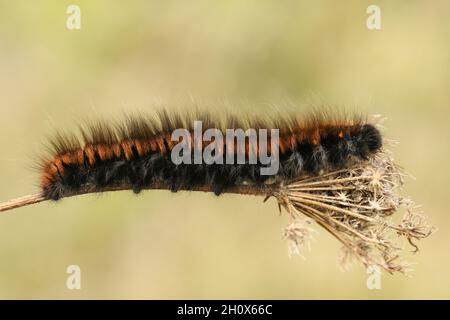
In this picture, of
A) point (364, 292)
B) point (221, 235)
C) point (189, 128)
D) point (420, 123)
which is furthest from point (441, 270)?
point (189, 128)

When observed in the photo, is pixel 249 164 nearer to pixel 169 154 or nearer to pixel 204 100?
pixel 169 154

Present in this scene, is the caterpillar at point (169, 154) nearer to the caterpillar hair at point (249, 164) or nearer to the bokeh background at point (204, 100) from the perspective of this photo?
the caterpillar hair at point (249, 164)

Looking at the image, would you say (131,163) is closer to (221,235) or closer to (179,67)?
(221,235)

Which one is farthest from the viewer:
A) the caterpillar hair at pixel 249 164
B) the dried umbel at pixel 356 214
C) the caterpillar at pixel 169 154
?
the caterpillar at pixel 169 154

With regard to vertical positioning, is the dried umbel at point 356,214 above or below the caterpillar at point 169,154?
below

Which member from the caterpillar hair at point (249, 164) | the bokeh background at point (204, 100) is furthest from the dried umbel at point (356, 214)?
the bokeh background at point (204, 100)

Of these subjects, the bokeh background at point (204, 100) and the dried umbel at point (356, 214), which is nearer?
the dried umbel at point (356, 214)
